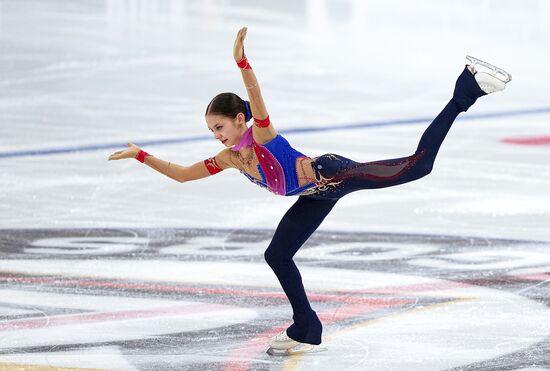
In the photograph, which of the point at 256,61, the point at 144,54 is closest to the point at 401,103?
the point at 256,61

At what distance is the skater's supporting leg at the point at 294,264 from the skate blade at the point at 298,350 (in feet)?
0.17

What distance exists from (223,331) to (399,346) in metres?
0.79

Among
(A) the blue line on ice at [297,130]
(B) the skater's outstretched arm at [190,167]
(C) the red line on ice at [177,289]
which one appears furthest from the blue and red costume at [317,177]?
(A) the blue line on ice at [297,130]

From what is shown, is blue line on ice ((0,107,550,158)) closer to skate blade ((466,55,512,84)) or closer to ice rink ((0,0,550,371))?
ice rink ((0,0,550,371))

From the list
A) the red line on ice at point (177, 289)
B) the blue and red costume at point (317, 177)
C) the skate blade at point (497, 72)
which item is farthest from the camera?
the red line on ice at point (177, 289)

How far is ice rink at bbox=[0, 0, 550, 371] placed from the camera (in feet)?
17.3

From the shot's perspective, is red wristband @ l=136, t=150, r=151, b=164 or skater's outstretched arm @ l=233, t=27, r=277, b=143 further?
red wristband @ l=136, t=150, r=151, b=164

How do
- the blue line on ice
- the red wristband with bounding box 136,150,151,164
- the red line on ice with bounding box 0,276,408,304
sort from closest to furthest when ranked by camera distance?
the red wristband with bounding box 136,150,151,164, the red line on ice with bounding box 0,276,408,304, the blue line on ice

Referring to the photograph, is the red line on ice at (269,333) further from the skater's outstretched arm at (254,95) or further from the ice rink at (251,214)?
the skater's outstretched arm at (254,95)

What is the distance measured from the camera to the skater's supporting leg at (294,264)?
510 cm

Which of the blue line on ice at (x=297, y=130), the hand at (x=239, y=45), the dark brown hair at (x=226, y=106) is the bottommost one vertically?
the blue line on ice at (x=297, y=130)

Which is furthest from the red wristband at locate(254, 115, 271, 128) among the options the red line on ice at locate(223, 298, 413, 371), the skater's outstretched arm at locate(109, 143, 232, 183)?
the red line on ice at locate(223, 298, 413, 371)

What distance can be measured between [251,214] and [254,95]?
2799mm

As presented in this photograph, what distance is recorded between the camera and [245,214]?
755 centimetres
